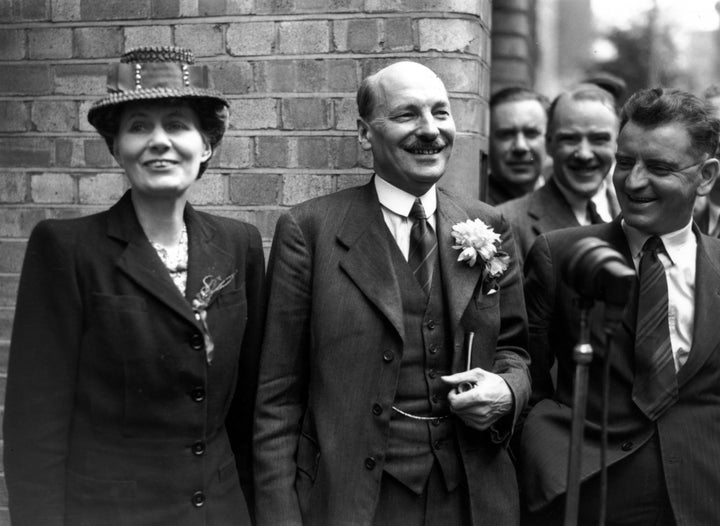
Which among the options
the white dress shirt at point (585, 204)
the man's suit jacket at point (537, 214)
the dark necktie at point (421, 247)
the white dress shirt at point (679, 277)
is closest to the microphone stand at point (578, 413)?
the dark necktie at point (421, 247)

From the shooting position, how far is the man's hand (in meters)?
2.92

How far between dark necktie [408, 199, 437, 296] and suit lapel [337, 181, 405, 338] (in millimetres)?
80

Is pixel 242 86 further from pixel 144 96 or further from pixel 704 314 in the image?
pixel 704 314

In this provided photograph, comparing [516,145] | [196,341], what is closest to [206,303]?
[196,341]

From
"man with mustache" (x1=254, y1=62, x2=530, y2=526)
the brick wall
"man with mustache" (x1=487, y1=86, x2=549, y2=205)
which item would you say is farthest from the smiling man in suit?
"man with mustache" (x1=487, y1=86, x2=549, y2=205)

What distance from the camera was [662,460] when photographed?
3027 mm

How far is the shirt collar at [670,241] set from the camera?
10.4ft

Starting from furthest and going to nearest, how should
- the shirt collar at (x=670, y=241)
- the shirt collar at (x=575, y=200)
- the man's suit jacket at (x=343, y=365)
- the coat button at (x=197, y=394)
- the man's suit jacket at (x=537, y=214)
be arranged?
the shirt collar at (x=575, y=200)
the man's suit jacket at (x=537, y=214)
the shirt collar at (x=670, y=241)
the man's suit jacket at (x=343, y=365)
the coat button at (x=197, y=394)

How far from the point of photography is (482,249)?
303 centimetres

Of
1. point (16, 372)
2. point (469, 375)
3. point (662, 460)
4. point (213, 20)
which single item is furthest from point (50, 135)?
point (662, 460)

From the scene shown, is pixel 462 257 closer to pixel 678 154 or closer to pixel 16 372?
pixel 678 154

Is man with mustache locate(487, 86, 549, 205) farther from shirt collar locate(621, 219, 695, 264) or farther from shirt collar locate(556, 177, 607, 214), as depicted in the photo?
shirt collar locate(621, 219, 695, 264)

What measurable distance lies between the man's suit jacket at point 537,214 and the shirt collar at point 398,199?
1.29 meters

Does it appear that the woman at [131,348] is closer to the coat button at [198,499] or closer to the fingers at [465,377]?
the coat button at [198,499]
